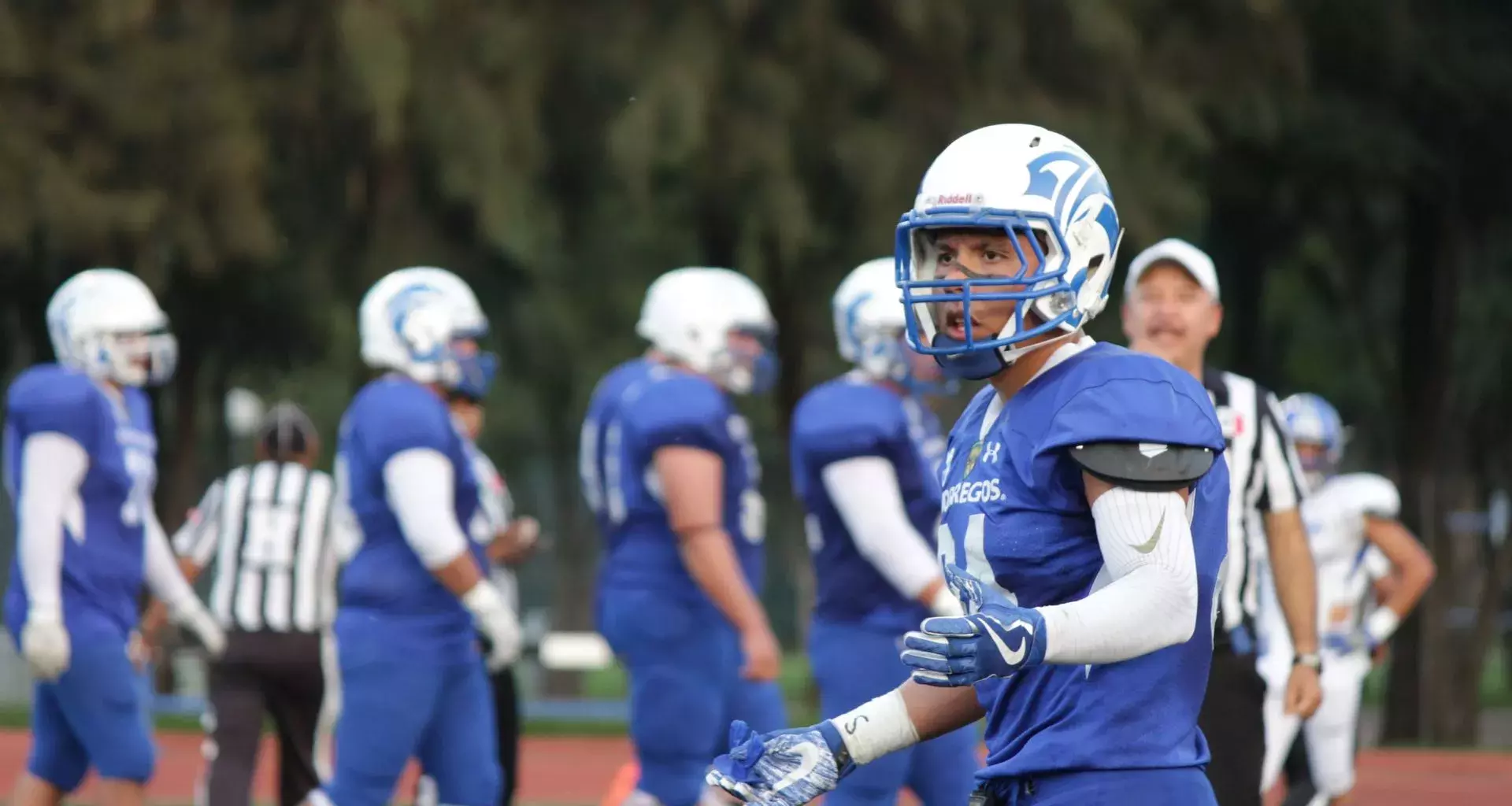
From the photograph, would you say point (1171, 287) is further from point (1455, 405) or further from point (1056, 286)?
point (1455, 405)

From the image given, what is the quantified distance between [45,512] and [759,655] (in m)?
2.40

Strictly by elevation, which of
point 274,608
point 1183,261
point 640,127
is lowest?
point 274,608

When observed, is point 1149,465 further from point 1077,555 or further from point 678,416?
point 678,416

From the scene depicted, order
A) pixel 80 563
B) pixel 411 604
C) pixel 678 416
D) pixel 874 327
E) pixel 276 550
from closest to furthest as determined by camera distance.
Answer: pixel 411 604 → pixel 874 327 → pixel 678 416 → pixel 80 563 → pixel 276 550

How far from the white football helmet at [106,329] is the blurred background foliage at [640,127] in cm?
701

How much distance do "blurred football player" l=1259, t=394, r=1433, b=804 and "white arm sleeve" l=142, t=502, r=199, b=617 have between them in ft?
15.0

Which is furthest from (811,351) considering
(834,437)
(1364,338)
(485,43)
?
(834,437)

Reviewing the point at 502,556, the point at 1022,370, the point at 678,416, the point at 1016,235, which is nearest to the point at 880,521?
the point at 678,416

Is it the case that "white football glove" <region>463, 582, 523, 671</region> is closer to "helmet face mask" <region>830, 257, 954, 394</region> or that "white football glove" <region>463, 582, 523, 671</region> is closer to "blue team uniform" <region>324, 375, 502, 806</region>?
"blue team uniform" <region>324, 375, 502, 806</region>

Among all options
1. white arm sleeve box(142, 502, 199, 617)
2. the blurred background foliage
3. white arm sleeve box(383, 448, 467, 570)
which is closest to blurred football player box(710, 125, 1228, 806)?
white arm sleeve box(383, 448, 467, 570)

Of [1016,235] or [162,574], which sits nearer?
[1016,235]

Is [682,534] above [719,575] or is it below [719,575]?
above

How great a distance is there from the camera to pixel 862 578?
745 cm

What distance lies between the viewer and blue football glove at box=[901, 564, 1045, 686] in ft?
11.2
